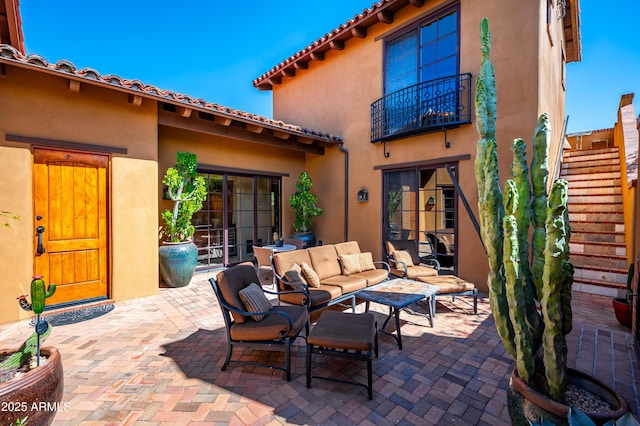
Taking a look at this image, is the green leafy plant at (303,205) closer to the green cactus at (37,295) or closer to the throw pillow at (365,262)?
the throw pillow at (365,262)

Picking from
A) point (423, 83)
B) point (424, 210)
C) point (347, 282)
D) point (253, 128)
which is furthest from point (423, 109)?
point (347, 282)

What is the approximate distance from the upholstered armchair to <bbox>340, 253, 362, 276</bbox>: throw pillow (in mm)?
1776

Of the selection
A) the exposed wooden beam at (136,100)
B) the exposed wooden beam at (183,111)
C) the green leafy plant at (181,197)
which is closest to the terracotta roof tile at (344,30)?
the exposed wooden beam at (183,111)

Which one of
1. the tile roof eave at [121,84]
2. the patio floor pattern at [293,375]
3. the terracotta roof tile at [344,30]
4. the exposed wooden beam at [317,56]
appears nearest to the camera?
the patio floor pattern at [293,375]

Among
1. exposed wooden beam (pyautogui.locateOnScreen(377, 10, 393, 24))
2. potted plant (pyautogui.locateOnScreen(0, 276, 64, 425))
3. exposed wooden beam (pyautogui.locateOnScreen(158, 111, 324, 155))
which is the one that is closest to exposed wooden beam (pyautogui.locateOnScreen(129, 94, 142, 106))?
exposed wooden beam (pyautogui.locateOnScreen(158, 111, 324, 155))

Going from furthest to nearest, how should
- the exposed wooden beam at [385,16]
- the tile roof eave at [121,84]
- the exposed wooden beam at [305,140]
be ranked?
the exposed wooden beam at [305,140] → the exposed wooden beam at [385,16] → the tile roof eave at [121,84]

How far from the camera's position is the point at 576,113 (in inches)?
423

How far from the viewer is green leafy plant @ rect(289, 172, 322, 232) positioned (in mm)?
7781

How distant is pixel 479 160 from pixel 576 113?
1243 cm

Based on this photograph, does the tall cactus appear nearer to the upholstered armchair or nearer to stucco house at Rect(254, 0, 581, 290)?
the upholstered armchair

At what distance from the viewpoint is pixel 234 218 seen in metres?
7.54

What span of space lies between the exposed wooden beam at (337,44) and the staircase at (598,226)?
6.84 meters

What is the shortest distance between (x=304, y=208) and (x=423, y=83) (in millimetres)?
4057

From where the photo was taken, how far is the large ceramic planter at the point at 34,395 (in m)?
1.65
